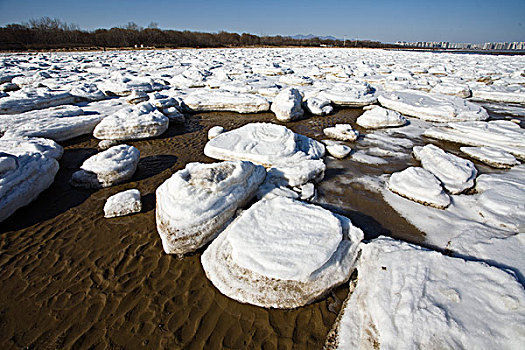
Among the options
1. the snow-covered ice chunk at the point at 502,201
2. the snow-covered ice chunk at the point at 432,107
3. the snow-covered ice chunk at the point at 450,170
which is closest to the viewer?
the snow-covered ice chunk at the point at 502,201

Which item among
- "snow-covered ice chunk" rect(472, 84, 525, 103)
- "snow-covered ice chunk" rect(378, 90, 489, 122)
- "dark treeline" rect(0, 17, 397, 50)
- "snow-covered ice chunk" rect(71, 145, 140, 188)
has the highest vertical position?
"dark treeline" rect(0, 17, 397, 50)

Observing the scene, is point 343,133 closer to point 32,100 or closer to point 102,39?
point 32,100

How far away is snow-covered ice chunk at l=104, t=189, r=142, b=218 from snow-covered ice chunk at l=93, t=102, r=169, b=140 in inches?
108

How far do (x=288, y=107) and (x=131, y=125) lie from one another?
395 cm

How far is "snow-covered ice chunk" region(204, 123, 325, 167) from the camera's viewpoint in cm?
411

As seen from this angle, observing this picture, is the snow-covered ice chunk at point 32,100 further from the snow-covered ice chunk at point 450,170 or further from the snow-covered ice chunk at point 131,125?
the snow-covered ice chunk at point 450,170

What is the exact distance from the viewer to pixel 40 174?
3.64 meters

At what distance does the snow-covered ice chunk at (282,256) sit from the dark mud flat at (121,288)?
14 centimetres

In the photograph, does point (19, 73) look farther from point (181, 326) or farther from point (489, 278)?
point (489, 278)

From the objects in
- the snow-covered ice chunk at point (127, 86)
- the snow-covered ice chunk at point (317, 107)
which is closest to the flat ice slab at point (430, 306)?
the snow-covered ice chunk at point (317, 107)

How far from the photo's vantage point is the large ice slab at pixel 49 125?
5.06 metres

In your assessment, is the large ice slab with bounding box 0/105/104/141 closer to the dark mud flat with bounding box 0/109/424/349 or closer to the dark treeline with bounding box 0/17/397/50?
the dark mud flat with bounding box 0/109/424/349

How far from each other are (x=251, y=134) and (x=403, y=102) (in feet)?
17.9

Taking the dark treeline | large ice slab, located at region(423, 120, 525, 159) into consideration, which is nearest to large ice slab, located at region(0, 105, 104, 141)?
large ice slab, located at region(423, 120, 525, 159)
